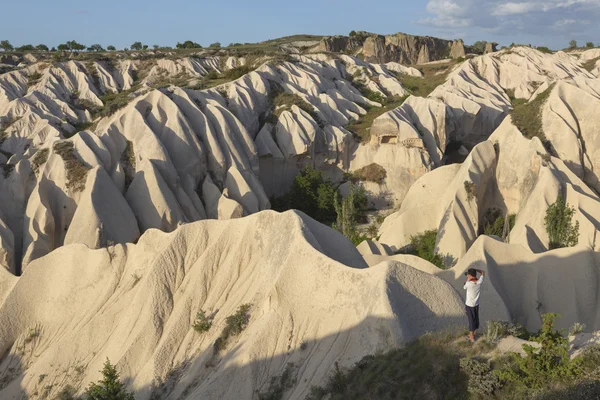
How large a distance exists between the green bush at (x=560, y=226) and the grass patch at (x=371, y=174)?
1296 centimetres

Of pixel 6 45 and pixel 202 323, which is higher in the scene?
pixel 6 45

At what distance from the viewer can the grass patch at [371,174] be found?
3212 cm

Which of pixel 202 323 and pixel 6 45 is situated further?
pixel 6 45

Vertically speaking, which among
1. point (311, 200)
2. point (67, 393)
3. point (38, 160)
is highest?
point (38, 160)

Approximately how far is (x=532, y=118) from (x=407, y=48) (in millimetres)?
61215

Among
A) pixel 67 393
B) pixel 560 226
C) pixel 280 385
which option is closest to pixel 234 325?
pixel 280 385

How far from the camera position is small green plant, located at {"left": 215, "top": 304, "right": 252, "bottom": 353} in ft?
40.8

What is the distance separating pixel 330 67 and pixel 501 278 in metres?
38.3

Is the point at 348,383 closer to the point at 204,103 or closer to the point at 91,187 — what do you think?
the point at 91,187

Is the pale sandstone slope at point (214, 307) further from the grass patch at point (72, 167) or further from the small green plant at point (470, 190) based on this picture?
the small green plant at point (470, 190)

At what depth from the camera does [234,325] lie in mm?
12625

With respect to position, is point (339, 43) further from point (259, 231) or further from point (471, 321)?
point (471, 321)

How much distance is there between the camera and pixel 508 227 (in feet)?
75.9

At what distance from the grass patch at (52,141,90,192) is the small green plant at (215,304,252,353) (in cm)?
1211
